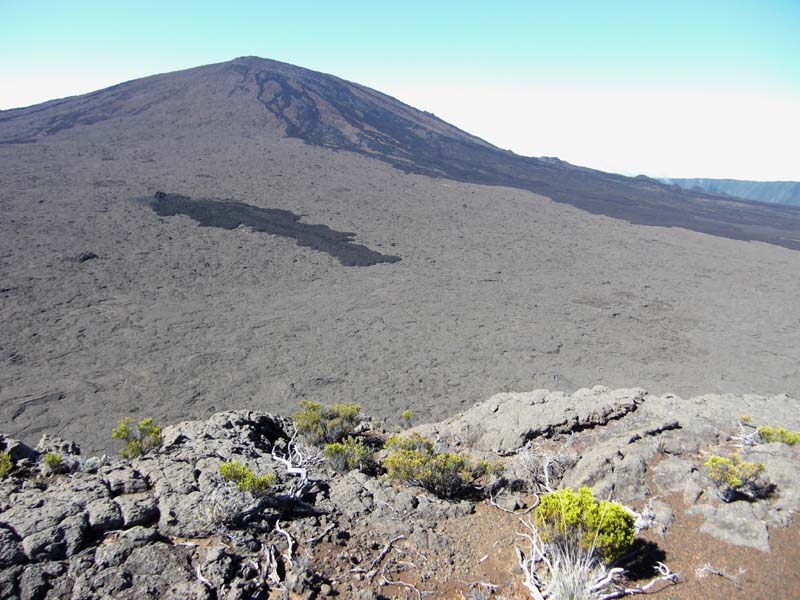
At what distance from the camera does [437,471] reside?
353cm

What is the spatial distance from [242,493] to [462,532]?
1340 mm

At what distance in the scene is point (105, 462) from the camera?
12.1 feet

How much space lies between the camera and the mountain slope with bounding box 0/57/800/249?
26656mm

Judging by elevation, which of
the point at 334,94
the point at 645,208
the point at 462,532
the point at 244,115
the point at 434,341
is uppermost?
the point at 334,94

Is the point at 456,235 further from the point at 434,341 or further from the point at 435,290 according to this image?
the point at 434,341

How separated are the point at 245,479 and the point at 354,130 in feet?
108

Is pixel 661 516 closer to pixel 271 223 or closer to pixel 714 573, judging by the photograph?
pixel 714 573

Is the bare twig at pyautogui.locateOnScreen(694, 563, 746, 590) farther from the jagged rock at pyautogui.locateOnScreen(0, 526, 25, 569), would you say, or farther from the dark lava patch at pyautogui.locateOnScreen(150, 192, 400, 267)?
the dark lava patch at pyautogui.locateOnScreen(150, 192, 400, 267)

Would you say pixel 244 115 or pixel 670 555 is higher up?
pixel 244 115

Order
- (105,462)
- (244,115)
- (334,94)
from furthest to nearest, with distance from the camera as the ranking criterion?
(334,94) → (244,115) → (105,462)

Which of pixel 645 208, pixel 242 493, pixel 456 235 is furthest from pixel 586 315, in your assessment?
pixel 645 208

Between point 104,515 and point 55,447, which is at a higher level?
point 104,515

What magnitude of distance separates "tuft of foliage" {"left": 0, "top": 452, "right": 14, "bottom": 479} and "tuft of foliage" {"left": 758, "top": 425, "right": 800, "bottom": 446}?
18.1 feet

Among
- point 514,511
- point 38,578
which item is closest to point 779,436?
point 514,511
